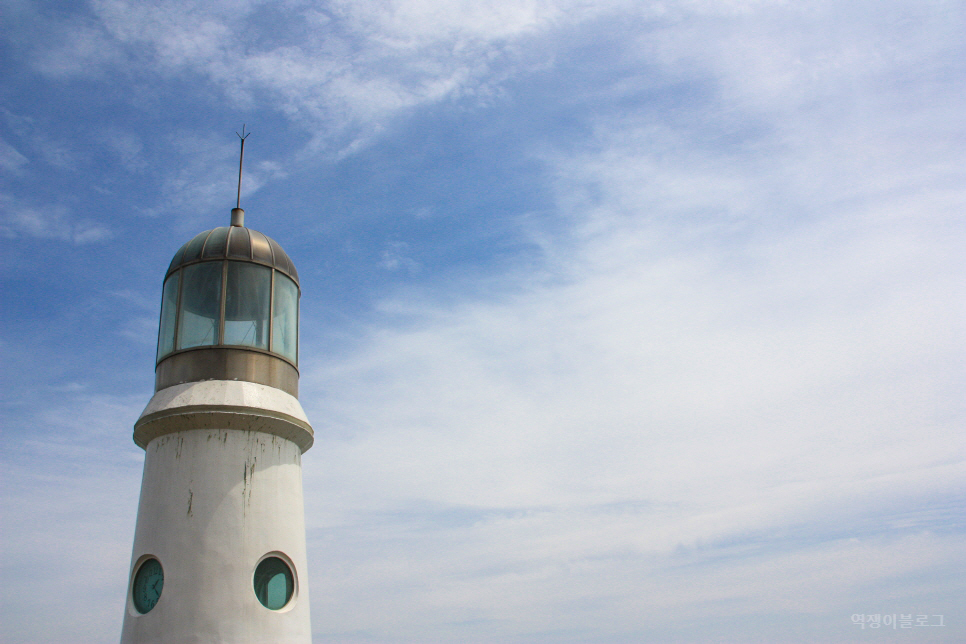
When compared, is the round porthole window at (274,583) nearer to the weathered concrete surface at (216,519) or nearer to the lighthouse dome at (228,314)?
the weathered concrete surface at (216,519)

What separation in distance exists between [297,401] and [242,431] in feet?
4.32

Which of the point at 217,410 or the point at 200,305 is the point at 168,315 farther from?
the point at 217,410

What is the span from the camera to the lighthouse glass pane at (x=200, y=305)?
37.2 feet

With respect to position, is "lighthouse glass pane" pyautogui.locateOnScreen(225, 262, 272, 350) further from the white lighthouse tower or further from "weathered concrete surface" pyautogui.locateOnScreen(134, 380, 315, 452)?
"weathered concrete surface" pyautogui.locateOnScreen(134, 380, 315, 452)

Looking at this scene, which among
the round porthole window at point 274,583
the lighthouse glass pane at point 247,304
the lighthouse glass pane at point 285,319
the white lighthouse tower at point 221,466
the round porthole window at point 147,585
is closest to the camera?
the white lighthouse tower at point 221,466

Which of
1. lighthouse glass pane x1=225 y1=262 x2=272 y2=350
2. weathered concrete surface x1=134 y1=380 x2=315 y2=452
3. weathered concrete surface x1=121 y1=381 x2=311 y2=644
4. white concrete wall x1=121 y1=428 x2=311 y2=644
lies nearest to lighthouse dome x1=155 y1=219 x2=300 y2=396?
lighthouse glass pane x1=225 y1=262 x2=272 y2=350

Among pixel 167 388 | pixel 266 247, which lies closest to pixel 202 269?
pixel 266 247

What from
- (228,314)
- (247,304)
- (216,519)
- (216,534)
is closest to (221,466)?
(216,519)

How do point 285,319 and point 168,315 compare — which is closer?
point 168,315

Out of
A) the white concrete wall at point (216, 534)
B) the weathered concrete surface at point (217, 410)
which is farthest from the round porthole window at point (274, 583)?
the weathered concrete surface at point (217, 410)

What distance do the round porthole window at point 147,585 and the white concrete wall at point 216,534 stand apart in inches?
4.7

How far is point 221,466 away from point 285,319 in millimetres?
2843

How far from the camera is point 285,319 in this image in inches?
481

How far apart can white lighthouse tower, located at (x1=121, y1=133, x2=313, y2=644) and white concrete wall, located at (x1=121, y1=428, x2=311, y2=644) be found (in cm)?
1
